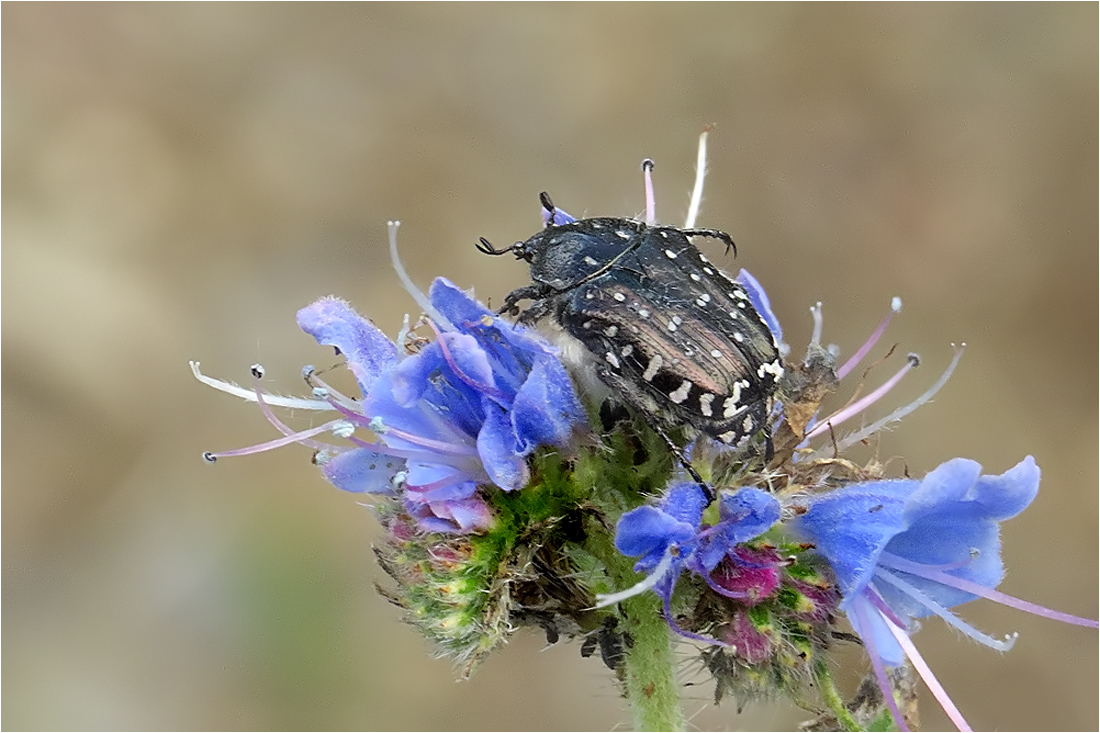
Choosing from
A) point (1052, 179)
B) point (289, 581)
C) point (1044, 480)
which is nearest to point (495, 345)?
point (289, 581)

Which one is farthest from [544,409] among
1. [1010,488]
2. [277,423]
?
[1010,488]

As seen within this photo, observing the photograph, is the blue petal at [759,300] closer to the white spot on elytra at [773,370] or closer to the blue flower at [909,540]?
the white spot on elytra at [773,370]

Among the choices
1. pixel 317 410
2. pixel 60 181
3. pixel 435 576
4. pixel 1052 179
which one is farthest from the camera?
pixel 1052 179

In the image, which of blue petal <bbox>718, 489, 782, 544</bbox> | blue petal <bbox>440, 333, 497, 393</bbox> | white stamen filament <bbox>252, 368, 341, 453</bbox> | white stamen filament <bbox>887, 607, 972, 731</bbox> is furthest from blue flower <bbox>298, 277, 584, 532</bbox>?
white stamen filament <bbox>887, 607, 972, 731</bbox>

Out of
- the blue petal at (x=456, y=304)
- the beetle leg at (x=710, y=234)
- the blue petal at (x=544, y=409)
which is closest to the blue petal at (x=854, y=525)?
the blue petal at (x=544, y=409)

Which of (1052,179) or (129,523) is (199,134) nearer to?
(129,523)

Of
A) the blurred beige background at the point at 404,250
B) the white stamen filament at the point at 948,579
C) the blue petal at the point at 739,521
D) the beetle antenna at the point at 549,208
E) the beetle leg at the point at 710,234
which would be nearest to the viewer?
the blue petal at the point at 739,521
